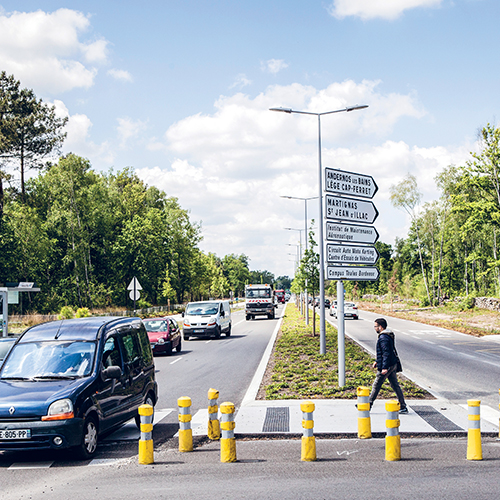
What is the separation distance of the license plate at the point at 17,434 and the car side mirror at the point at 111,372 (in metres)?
1.27

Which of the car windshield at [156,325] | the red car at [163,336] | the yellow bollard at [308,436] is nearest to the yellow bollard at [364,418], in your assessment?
the yellow bollard at [308,436]

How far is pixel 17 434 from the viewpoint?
278 inches

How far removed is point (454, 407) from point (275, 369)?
19.9 feet

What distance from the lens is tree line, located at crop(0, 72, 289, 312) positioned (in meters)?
52.8

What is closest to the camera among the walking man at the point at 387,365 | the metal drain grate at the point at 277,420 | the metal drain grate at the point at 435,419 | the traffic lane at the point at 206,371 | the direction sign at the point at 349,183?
the metal drain grate at the point at 435,419

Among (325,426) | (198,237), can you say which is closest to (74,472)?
(325,426)

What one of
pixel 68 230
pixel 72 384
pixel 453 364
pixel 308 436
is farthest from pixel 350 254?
pixel 68 230

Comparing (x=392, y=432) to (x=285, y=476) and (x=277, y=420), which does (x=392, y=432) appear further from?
(x=277, y=420)

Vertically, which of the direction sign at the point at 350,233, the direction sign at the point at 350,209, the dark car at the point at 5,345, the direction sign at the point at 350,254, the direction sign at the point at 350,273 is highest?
the direction sign at the point at 350,209

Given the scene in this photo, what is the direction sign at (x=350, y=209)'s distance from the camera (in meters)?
12.3

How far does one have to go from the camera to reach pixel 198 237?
83.9 meters

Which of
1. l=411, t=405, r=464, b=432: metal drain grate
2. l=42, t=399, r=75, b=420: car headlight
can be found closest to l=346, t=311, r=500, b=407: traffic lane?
l=411, t=405, r=464, b=432: metal drain grate

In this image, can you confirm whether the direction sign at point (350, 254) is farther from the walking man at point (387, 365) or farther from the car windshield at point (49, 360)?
the car windshield at point (49, 360)

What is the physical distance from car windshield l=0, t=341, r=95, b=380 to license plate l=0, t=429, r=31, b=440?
0.95 meters
